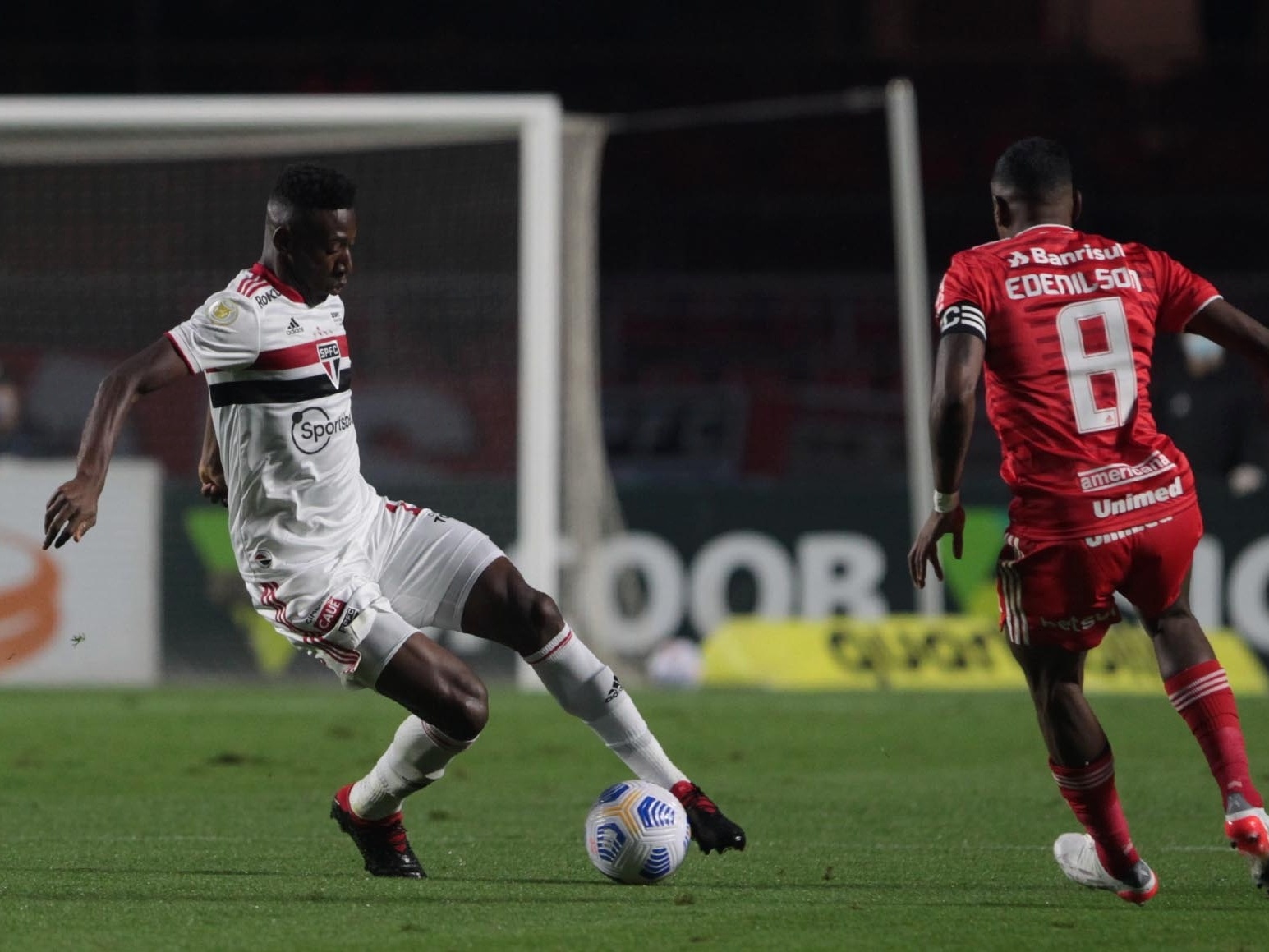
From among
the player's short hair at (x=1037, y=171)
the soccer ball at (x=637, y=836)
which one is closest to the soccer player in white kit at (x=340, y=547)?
the soccer ball at (x=637, y=836)

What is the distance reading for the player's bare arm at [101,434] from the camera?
479 cm

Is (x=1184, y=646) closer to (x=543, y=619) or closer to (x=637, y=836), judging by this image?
(x=637, y=836)

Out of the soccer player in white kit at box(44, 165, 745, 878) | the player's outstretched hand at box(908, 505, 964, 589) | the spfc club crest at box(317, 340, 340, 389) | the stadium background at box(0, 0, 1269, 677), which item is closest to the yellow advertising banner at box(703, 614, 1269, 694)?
the stadium background at box(0, 0, 1269, 677)

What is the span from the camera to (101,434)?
4992 millimetres

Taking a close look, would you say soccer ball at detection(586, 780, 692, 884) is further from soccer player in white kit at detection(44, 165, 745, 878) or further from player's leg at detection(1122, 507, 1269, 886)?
player's leg at detection(1122, 507, 1269, 886)

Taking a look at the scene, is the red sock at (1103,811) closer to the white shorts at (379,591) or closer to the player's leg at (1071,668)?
the player's leg at (1071,668)

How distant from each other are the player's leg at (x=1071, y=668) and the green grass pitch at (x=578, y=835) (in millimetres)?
140

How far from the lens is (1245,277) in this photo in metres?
20.3

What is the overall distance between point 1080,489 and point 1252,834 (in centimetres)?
93

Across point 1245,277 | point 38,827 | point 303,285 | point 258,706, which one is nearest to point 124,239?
point 258,706

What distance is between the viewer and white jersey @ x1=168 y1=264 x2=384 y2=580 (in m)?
5.42

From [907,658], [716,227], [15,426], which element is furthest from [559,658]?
[716,227]

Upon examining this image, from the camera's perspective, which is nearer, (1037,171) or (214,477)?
(1037,171)

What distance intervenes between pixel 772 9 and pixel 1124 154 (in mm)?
5039
